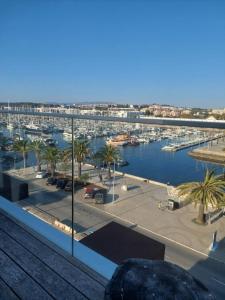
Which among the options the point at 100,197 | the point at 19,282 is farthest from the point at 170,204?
the point at 19,282

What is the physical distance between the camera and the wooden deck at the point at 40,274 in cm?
136

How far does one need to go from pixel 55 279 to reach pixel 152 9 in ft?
65.1

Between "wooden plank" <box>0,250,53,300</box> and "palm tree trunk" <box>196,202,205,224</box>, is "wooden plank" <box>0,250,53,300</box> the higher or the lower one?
the higher one

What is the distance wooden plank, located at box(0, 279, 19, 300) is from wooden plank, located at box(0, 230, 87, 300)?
141 mm

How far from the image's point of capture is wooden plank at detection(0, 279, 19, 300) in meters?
1.33

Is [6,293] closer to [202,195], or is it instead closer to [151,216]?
[202,195]

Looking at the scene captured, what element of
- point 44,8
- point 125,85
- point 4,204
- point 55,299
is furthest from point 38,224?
point 125,85

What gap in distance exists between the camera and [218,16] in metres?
18.0

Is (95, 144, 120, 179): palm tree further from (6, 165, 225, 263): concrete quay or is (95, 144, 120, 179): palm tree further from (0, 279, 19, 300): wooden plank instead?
(0, 279, 19, 300): wooden plank

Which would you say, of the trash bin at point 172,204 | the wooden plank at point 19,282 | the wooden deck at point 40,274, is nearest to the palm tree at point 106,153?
the wooden deck at point 40,274

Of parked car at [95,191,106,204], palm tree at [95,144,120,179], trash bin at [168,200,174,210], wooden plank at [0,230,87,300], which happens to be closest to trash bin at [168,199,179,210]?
trash bin at [168,200,174,210]

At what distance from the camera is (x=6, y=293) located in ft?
4.48

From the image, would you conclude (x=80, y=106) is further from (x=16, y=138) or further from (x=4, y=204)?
(x=4, y=204)

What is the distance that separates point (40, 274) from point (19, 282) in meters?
0.12
